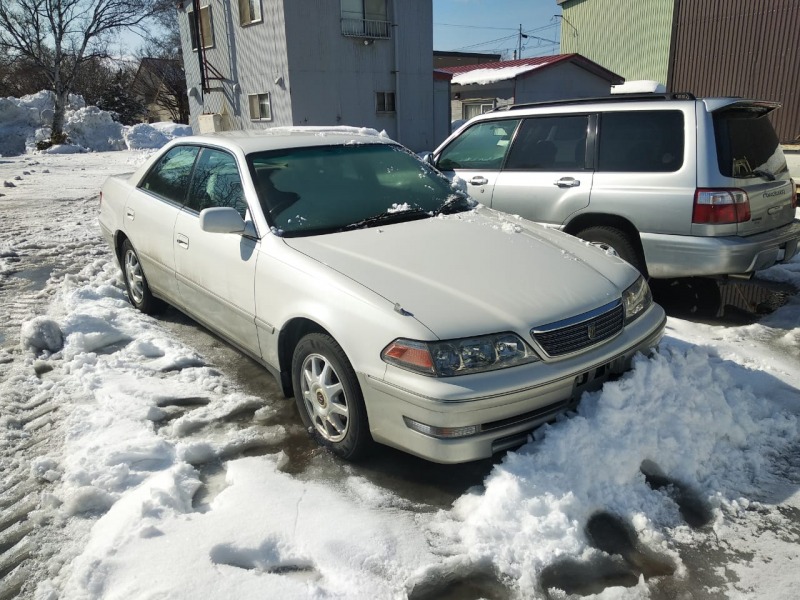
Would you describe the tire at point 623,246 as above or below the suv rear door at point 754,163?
below

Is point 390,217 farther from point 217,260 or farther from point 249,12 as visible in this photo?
point 249,12

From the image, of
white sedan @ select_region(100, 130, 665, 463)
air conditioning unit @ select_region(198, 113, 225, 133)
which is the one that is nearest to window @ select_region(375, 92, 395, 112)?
air conditioning unit @ select_region(198, 113, 225, 133)

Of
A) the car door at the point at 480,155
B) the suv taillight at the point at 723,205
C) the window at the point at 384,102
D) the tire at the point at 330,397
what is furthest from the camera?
the window at the point at 384,102

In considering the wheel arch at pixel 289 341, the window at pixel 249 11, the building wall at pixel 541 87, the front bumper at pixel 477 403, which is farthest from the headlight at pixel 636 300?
the building wall at pixel 541 87

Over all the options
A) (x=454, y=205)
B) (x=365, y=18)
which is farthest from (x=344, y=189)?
(x=365, y=18)

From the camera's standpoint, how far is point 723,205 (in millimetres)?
4566

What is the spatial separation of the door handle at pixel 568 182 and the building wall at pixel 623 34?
65.7 ft

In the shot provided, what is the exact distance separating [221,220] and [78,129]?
2806 centimetres

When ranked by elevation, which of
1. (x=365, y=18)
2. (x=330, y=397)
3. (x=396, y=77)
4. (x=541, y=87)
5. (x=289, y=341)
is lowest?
(x=330, y=397)

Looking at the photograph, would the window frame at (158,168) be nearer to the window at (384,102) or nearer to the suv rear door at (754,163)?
the suv rear door at (754,163)

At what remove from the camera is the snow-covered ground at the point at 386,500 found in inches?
92.1

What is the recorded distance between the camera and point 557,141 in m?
5.58

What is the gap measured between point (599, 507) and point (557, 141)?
148 inches

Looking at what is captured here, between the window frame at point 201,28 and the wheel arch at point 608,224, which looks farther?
the window frame at point 201,28
